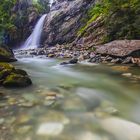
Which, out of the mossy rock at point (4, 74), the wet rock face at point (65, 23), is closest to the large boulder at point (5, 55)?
the mossy rock at point (4, 74)

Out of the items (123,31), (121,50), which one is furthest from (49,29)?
(121,50)

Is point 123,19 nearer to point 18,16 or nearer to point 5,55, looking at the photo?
point 5,55

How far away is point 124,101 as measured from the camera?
221 inches

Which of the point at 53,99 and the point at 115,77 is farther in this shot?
the point at 115,77

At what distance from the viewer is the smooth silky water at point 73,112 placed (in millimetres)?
3797

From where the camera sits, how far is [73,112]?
15.6 feet

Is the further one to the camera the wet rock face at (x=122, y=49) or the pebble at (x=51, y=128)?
the wet rock face at (x=122, y=49)

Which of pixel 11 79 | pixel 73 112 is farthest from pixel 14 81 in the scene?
pixel 73 112

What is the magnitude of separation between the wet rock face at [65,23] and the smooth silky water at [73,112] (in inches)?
776

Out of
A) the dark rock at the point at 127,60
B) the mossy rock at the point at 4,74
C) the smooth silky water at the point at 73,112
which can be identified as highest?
the mossy rock at the point at 4,74

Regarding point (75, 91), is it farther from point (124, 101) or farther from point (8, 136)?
point (8, 136)

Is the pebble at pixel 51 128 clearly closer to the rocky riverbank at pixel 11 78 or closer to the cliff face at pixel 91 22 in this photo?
the rocky riverbank at pixel 11 78

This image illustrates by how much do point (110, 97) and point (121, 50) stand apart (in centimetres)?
735

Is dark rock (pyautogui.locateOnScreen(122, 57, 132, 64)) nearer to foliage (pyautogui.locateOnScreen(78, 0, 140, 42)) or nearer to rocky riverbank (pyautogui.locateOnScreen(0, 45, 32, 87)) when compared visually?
foliage (pyautogui.locateOnScreen(78, 0, 140, 42))
